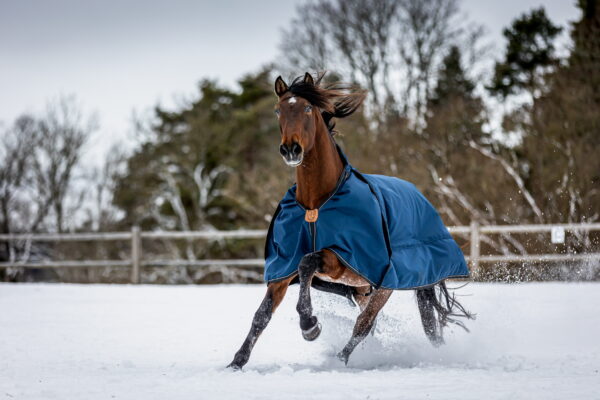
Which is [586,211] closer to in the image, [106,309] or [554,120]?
[554,120]

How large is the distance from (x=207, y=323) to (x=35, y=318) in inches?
70.0

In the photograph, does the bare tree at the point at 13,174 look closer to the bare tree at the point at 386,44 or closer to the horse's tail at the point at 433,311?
the bare tree at the point at 386,44

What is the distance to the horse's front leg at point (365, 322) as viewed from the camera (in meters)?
4.42

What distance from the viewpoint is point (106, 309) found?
8.11 m

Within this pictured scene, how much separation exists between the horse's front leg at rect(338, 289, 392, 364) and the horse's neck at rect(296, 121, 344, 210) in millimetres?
774

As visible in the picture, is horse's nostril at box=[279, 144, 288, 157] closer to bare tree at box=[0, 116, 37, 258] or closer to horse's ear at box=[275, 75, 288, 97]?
horse's ear at box=[275, 75, 288, 97]

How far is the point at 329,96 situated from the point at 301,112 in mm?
330

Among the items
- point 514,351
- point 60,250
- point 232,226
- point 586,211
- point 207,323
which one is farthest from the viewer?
point 232,226

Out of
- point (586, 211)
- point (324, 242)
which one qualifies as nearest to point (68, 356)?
point (324, 242)

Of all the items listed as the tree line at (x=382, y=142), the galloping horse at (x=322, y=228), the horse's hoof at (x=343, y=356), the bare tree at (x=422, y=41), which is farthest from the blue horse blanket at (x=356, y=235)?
the bare tree at (x=422, y=41)

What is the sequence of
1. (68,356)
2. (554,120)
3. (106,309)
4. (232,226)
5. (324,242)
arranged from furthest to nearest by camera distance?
(232,226) < (554,120) < (106,309) < (68,356) < (324,242)

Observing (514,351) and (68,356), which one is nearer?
(68,356)

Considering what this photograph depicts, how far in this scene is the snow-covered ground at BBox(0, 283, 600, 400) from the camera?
338cm

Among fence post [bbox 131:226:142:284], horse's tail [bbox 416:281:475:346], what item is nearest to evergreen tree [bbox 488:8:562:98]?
fence post [bbox 131:226:142:284]
